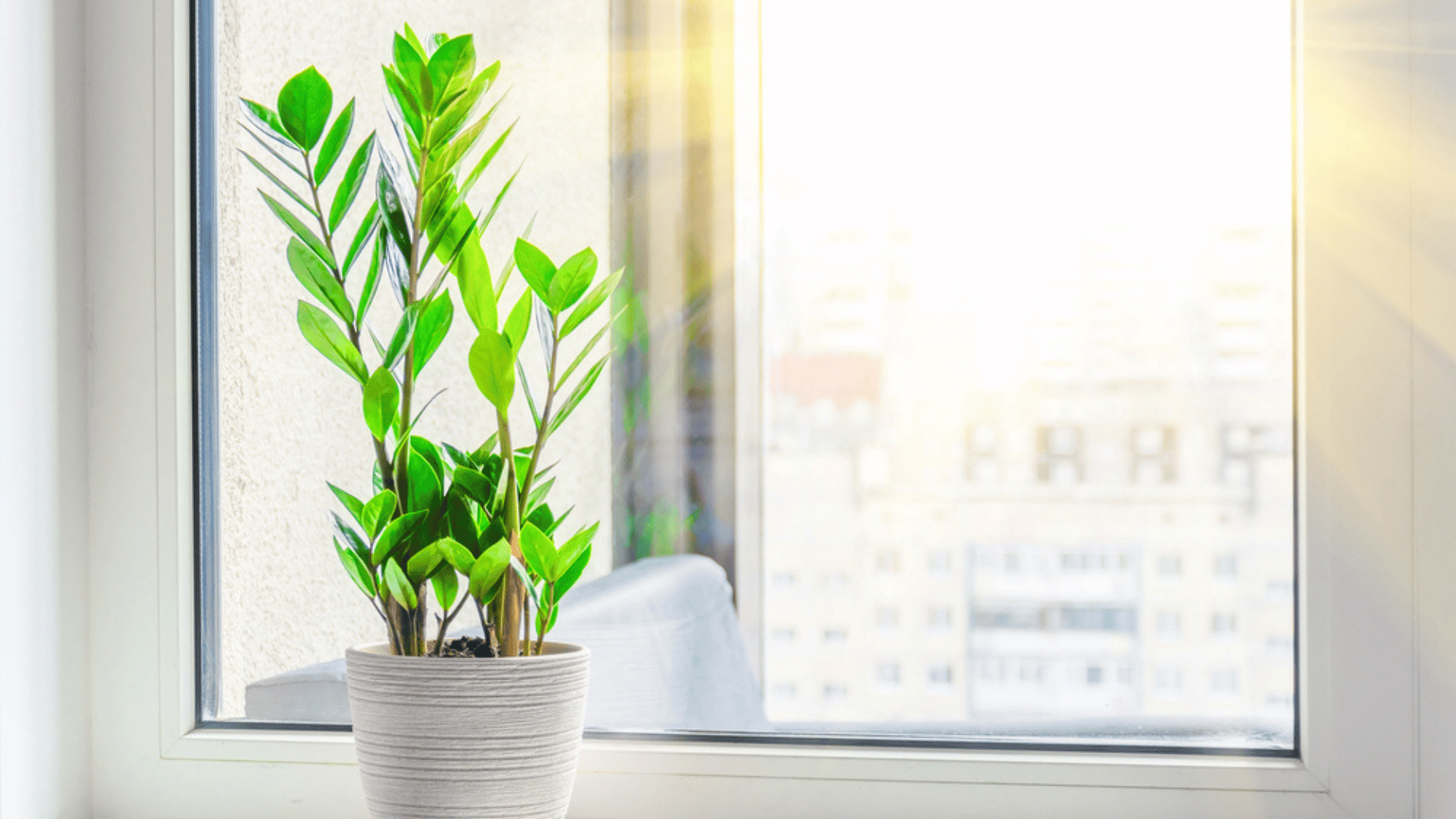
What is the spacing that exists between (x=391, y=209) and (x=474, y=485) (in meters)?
0.20

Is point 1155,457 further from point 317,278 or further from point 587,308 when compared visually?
point 317,278

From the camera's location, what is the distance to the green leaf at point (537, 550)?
26.5 inches

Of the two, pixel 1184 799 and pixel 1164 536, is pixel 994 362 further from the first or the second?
pixel 1184 799

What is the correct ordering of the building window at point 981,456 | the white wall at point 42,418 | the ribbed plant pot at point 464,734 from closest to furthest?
the ribbed plant pot at point 464,734 < the white wall at point 42,418 < the building window at point 981,456

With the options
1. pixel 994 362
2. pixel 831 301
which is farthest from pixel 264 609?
pixel 994 362

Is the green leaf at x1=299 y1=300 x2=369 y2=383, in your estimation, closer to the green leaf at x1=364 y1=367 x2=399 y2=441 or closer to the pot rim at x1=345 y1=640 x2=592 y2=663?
the green leaf at x1=364 y1=367 x2=399 y2=441

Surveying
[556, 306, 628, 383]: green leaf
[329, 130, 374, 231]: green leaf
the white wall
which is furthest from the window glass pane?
the white wall

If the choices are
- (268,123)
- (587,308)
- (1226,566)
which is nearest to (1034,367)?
(1226,566)

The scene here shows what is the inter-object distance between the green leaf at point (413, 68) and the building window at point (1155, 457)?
1.98 ft

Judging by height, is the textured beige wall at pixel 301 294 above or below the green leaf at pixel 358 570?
above

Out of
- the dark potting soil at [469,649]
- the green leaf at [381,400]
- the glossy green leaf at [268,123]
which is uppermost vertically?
the glossy green leaf at [268,123]

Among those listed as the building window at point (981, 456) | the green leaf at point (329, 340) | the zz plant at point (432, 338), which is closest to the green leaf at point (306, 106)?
the zz plant at point (432, 338)

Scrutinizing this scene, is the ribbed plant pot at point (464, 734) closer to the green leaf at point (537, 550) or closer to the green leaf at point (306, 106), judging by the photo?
the green leaf at point (537, 550)

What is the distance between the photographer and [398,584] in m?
0.66
